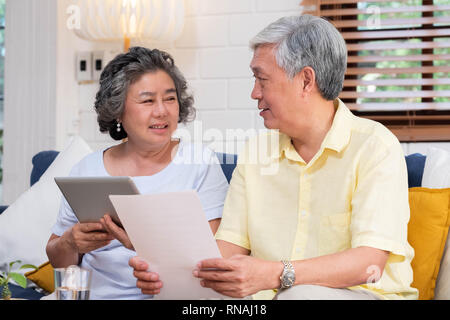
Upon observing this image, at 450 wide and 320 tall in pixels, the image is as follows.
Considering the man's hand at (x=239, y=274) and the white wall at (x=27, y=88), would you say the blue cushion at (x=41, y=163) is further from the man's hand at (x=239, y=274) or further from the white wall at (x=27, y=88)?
the man's hand at (x=239, y=274)

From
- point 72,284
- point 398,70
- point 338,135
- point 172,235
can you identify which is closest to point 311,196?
point 338,135

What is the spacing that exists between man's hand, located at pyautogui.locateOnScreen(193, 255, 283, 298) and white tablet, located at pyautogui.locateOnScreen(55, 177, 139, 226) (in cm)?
26

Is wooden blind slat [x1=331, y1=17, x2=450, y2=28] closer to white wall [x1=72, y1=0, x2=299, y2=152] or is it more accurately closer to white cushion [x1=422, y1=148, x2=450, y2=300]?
white wall [x1=72, y1=0, x2=299, y2=152]

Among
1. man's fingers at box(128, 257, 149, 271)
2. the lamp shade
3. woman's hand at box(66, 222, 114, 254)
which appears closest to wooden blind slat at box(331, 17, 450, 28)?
the lamp shade

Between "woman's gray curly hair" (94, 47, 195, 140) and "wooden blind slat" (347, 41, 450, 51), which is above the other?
"wooden blind slat" (347, 41, 450, 51)

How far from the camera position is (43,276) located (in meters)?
2.01

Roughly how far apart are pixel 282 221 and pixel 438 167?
51 centimetres

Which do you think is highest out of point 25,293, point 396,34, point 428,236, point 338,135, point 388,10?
point 388,10

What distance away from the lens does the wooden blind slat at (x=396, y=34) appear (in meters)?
2.53

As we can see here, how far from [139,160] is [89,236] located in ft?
1.11

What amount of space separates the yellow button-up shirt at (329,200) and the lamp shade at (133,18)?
1.11 meters

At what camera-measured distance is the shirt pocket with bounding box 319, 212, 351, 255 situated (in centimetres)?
147

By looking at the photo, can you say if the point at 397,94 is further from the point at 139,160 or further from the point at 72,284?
the point at 72,284

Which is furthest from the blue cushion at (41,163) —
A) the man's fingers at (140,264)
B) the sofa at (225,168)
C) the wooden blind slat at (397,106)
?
the wooden blind slat at (397,106)
